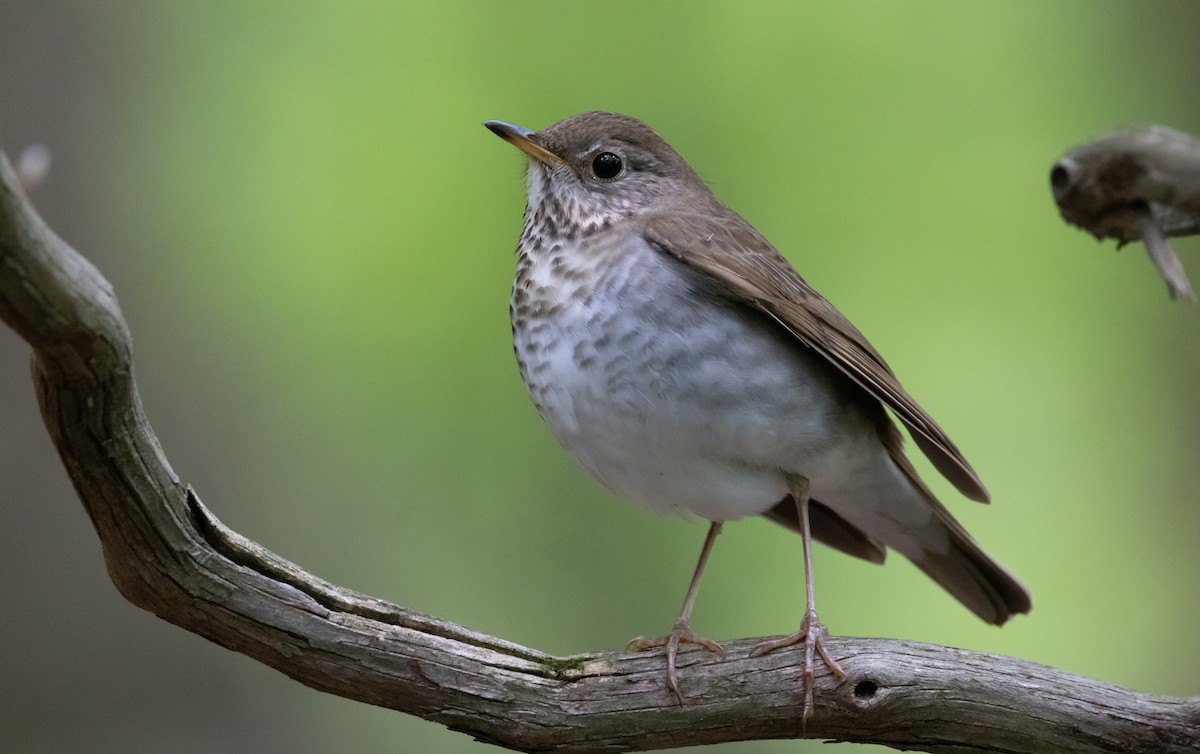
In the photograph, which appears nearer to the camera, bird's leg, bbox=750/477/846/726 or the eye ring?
bird's leg, bbox=750/477/846/726

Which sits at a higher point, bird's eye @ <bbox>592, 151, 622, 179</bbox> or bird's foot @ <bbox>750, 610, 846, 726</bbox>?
bird's eye @ <bbox>592, 151, 622, 179</bbox>

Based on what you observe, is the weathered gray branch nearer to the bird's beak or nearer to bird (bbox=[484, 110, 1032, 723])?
bird (bbox=[484, 110, 1032, 723])

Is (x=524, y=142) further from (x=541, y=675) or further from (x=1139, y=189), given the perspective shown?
(x=1139, y=189)

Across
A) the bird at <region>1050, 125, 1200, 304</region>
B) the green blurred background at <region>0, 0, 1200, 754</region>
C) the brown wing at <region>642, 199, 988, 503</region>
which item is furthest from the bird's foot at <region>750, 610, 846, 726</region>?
the green blurred background at <region>0, 0, 1200, 754</region>

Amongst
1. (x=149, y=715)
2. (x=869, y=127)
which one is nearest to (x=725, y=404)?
(x=149, y=715)

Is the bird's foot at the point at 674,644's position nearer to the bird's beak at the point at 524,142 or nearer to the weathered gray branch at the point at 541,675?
the weathered gray branch at the point at 541,675

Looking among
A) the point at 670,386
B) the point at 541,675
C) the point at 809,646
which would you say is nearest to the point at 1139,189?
the point at 670,386
